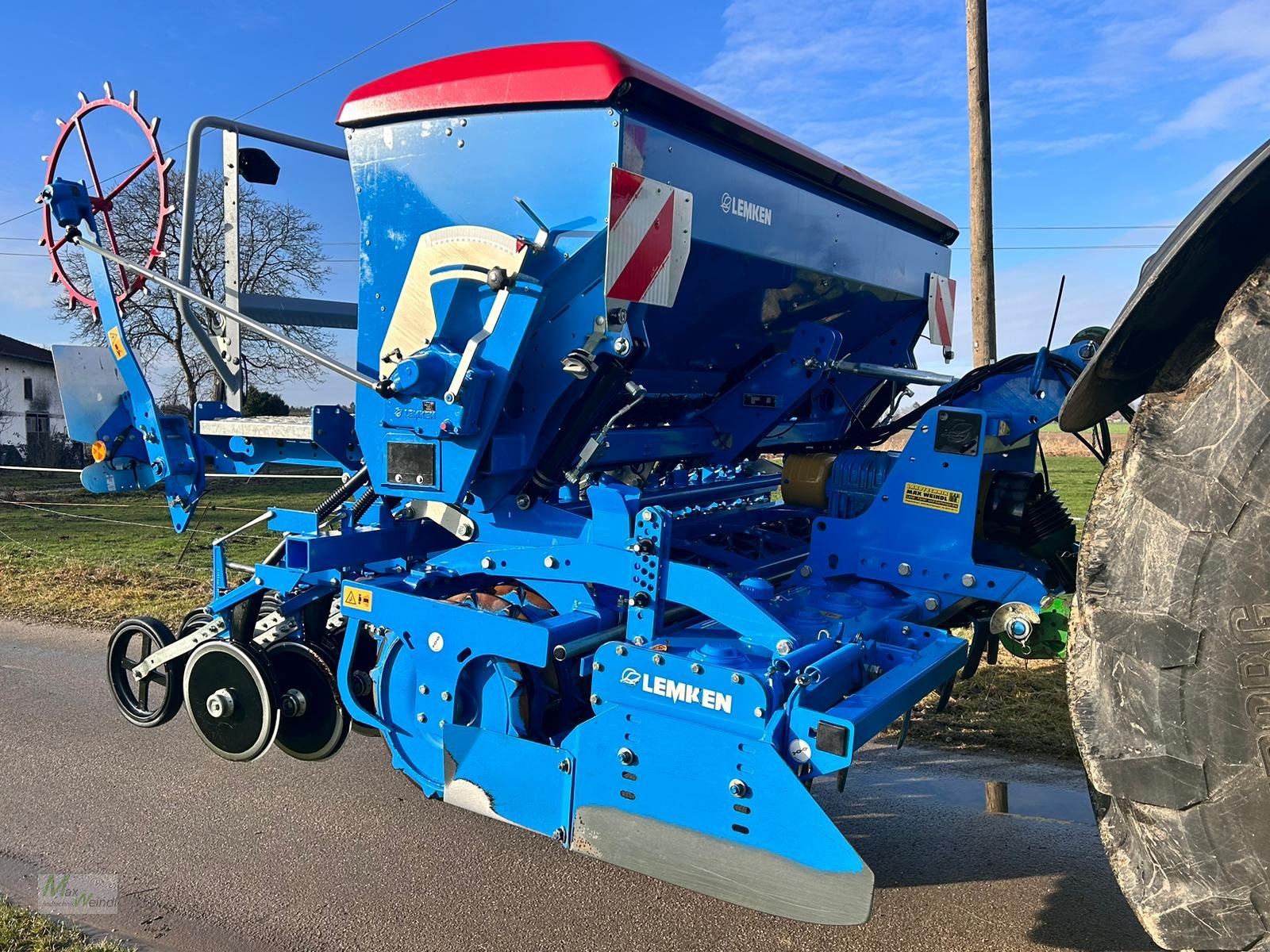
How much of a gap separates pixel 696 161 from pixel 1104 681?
2.12 meters

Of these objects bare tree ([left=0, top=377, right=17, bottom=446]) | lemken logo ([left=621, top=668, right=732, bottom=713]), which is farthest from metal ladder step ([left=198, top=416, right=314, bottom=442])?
bare tree ([left=0, top=377, right=17, bottom=446])

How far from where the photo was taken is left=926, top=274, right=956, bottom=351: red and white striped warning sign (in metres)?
4.88

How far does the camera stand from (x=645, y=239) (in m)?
2.97

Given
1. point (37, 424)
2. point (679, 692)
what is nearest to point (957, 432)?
point (679, 692)

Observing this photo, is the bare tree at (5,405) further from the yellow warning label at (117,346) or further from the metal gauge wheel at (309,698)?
the metal gauge wheel at (309,698)

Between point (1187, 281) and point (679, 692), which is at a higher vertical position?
point (1187, 281)

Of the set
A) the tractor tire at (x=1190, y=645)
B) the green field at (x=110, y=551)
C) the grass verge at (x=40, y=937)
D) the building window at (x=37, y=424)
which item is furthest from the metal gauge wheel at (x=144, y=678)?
the building window at (x=37, y=424)

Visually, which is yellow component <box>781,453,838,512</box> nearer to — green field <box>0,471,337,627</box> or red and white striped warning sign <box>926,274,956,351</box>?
red and white striped warning sign <box>926,274,956,351</box>

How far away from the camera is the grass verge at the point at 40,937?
294 centimetres

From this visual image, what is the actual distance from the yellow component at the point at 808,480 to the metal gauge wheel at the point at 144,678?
2.66m

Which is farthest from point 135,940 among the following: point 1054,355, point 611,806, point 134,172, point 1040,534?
point 1054,355

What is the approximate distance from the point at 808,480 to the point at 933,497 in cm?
67

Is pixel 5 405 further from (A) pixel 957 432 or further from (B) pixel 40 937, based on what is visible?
(A) pixel 957 432

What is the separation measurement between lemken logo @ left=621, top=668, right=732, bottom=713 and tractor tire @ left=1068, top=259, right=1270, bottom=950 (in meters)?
0.98
